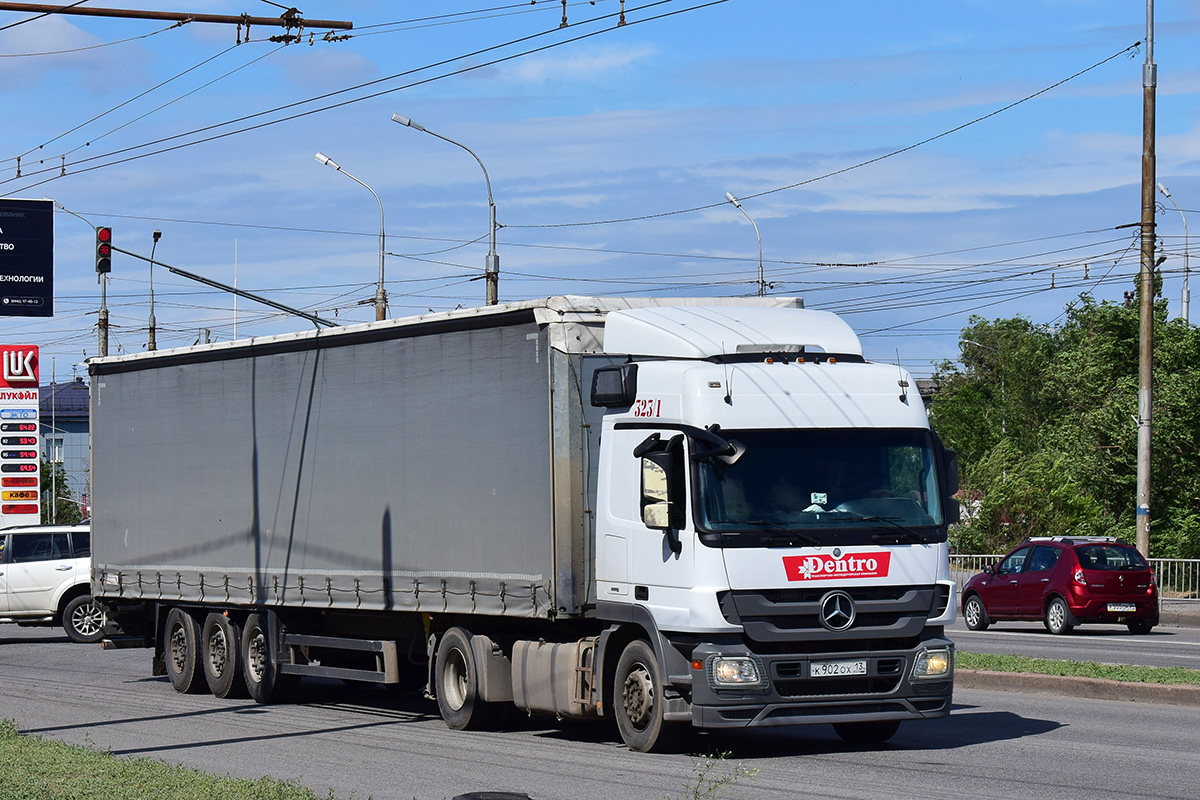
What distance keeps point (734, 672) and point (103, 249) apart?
20364 mm

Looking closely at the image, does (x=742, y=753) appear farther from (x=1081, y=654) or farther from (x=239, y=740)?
(x=1081, y=654)

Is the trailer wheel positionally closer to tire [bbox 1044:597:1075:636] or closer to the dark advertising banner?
the dark advertising banner

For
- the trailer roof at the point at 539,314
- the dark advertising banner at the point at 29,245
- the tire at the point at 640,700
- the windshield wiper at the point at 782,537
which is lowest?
the tire at the point at 640,700

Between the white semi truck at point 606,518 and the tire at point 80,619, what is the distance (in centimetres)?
1242

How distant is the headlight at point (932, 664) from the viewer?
11.8 metres

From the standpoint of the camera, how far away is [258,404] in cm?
1717

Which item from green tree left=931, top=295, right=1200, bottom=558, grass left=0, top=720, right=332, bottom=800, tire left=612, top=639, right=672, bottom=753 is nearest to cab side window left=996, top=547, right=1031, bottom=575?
green tree left=931, top=295, right=1200, bottom=558

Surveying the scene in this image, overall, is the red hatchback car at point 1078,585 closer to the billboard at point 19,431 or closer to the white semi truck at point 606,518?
the white semi truck at point 606,518

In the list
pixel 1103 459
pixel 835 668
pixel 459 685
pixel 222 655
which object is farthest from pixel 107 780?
pixel 1103 459

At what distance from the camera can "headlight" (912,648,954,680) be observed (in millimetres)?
11758

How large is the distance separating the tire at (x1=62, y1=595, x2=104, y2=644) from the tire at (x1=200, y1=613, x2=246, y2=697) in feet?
36.5

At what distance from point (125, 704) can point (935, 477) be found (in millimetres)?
9582

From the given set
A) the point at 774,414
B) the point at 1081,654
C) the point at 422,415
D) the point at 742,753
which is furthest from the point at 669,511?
the point at 1081,654

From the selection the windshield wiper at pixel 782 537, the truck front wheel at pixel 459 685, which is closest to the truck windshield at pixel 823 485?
the windshield wiper at pixel 782 537
